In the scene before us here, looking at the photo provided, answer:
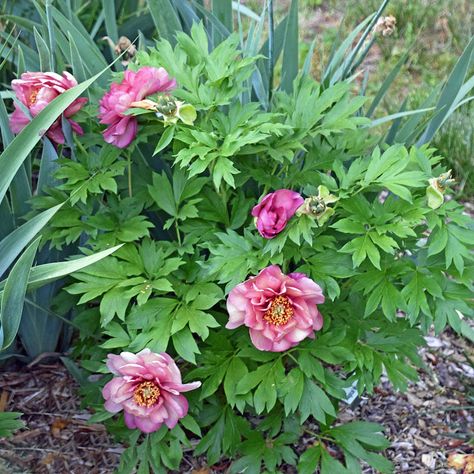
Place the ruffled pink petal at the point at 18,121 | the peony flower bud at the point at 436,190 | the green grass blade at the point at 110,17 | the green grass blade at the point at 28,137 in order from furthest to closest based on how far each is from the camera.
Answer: the green grass blade at the point at 110,17
the ruffled pink petal at the point at 18,121
the green grass blade at the point at 28,137
the peony flower bud at the point at 436,190

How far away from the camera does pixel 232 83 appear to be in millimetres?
1901

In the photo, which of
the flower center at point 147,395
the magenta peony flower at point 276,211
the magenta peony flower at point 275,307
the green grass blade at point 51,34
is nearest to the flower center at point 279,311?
the magenta peony flower at point 275,307

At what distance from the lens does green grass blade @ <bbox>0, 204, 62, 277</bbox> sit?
1839mm

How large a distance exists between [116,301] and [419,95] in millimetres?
2270

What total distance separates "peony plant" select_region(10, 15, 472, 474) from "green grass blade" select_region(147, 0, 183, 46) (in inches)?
12.4

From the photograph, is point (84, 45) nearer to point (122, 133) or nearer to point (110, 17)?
point (110, 17)

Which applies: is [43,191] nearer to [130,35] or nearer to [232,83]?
[232,83]

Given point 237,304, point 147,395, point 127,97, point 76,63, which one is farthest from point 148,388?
point 76,63

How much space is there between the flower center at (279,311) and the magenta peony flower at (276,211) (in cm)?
14

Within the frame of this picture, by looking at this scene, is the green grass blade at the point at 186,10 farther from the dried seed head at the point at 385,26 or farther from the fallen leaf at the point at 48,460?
the fallen leaf at the point at 48,460

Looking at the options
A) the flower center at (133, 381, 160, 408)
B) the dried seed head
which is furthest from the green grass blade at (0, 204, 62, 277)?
the dried seed head

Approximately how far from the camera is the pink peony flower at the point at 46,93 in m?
1.96

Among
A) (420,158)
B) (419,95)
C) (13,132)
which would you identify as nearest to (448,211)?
(420,158)

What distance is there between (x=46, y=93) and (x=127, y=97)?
8.7 inches
